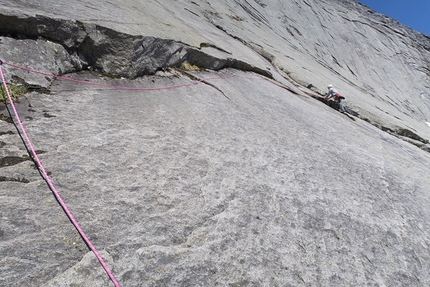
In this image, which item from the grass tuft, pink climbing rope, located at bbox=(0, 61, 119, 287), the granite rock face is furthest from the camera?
the grass tuft

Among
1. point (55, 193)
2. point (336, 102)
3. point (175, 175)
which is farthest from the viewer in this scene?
point (336, 102)

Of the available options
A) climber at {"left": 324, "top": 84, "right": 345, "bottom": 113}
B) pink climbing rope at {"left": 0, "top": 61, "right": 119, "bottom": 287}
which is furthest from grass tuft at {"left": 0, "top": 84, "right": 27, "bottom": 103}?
climber at {"left": 324, "top": 84, "right": 345, "bottom": 113}

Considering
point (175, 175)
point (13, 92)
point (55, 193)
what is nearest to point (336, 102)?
point (175, 175)

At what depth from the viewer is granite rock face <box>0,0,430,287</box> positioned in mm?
2896

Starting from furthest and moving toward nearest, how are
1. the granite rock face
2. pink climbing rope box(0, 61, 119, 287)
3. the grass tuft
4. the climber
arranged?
the climber < the grass tuft < the granite rock face < pink climbing rope box(0, 61, 119, 287)

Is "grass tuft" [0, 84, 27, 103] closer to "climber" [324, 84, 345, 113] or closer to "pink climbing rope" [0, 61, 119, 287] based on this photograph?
"pink climbing rope" [0, 61, 119, 287]

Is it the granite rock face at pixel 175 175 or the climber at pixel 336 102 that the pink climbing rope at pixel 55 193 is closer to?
the granite rock face at pixel 175 175

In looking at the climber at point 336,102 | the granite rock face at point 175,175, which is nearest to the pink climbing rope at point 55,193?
the granite rock face at point 175,175

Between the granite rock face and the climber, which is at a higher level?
the climber

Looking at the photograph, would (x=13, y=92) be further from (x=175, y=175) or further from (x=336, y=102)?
(x=336, y=102)

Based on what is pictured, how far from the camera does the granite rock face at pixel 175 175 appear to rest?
290 cm

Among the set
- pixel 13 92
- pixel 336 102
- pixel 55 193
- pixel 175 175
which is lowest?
pixel 55 193

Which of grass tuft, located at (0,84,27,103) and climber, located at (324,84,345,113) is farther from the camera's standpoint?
climber, located at (324,84,345,113)

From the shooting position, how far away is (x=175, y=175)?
13.5ft
